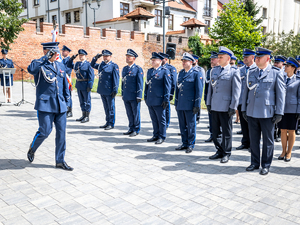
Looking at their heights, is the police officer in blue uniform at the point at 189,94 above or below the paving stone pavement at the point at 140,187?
above

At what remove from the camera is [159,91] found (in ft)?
24.1

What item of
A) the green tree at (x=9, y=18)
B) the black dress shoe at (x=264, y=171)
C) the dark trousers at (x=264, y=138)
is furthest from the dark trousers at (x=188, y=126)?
the green tree at (x=9, y=18)

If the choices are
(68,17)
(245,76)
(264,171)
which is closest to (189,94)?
(245,76)

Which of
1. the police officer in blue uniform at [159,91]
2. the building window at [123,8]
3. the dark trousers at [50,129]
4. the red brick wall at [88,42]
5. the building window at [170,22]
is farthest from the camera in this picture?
the building window at [170,22]

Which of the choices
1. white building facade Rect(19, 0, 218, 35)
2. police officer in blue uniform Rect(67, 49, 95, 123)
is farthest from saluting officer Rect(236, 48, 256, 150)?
white building facade Rect(19, 0, 218, 35)

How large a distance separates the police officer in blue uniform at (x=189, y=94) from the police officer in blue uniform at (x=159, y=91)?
1.53ft

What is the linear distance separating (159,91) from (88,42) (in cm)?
2317

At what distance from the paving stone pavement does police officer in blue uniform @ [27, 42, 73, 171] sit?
25.3 inches

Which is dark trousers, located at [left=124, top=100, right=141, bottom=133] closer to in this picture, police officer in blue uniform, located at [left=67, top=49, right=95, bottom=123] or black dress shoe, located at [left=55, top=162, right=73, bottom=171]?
police officer in blue uniform, located at [left=67, top=49, right=95, bottom=123]

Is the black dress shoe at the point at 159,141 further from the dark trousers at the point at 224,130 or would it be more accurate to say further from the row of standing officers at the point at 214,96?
the dark trousers at the point at 224,130

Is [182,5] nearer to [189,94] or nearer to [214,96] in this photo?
[189,94]

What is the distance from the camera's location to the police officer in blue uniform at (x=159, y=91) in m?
7.23

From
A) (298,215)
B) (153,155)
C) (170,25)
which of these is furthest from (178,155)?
(170,25)

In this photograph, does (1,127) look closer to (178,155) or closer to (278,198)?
(178,155)
